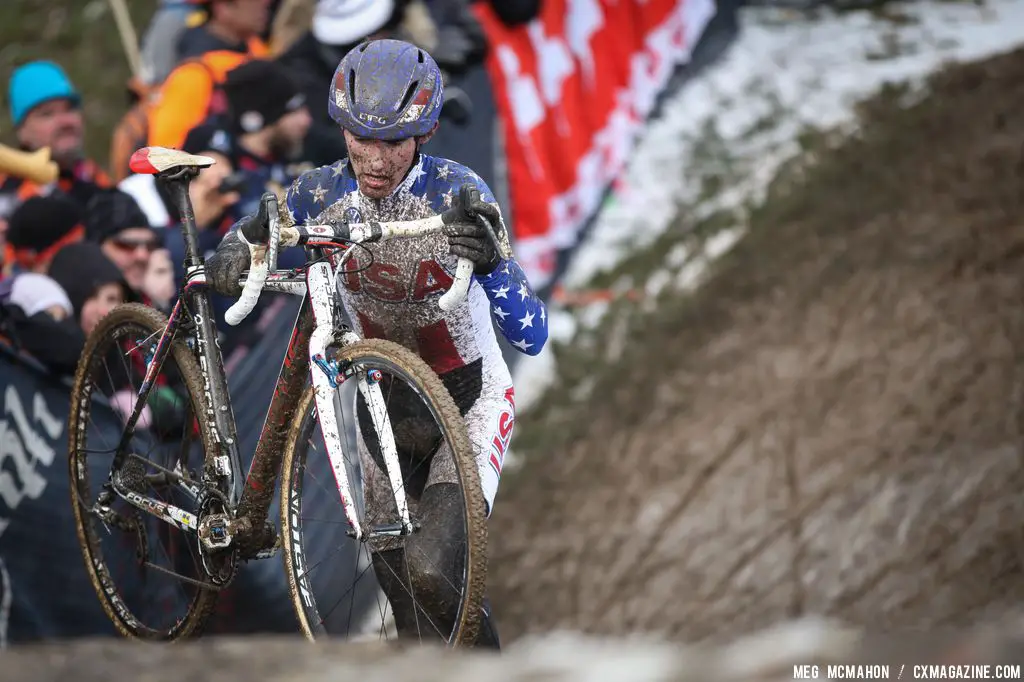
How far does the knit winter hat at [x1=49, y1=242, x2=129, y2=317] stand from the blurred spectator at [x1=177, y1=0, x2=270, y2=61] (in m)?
2.45

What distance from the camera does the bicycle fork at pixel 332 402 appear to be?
429 cm

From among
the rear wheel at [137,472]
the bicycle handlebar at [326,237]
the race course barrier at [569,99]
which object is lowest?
the race course barrier at [569,99]

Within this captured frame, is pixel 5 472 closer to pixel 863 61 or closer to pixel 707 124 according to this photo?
pixel 707 124

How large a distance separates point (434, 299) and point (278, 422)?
28.4 inches


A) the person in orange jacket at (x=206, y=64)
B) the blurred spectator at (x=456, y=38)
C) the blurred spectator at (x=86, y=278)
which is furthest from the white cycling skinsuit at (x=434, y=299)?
the blurred spectator at (x=456, y=38)

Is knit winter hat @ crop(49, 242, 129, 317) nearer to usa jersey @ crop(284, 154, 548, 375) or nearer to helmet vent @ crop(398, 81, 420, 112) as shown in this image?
usa jersey @ crop(284, 154, 548, 375)

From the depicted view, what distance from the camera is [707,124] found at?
14602mm

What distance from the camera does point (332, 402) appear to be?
14.3 feet

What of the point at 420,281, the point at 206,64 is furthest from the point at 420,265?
the point at 206,64

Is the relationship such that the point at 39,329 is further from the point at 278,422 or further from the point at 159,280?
the point at 278,422

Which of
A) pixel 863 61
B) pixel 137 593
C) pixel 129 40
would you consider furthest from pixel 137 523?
pixel 863 61

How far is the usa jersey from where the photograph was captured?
4.56 meters

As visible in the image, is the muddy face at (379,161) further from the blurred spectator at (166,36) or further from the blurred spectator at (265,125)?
the blurred spectator at (166,36)

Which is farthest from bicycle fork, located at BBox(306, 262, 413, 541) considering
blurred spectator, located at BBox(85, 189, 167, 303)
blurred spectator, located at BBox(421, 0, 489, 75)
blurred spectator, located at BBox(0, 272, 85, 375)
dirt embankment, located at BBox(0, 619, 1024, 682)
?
blurred spectator, located at BBox(421, 0, 489, 75)
